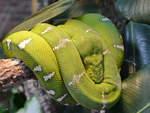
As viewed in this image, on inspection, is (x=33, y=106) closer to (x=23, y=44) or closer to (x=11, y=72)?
(x=11, y=72)

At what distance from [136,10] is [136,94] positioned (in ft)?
1.51

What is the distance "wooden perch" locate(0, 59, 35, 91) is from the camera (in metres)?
1.14

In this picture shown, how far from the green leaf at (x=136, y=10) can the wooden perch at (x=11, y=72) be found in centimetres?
65

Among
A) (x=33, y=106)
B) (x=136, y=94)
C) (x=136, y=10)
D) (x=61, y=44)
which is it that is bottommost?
(x=33, y=106)

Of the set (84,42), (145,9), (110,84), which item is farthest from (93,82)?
(145,9)

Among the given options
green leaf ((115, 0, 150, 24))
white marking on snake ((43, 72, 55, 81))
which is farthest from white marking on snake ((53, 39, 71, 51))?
green leaf ((115, 0, 150, 24))

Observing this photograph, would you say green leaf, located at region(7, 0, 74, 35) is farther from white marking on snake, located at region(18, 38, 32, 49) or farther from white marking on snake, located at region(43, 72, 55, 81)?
white marking on snake, located at region(43, 72, 55, 81)

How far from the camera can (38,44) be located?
3.84ft

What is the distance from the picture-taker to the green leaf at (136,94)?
1150 mm

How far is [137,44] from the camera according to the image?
1.44 metres

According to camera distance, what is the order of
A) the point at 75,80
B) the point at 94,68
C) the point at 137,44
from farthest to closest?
the point at 137,44, the point at 94,68, the point at 75,80

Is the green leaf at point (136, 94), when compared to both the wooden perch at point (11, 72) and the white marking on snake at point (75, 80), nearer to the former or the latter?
the white marking on snake at point (75, 80)

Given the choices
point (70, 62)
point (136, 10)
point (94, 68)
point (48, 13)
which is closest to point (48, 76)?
point (70, 62)

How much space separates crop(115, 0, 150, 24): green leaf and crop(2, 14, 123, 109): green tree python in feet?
0.72
